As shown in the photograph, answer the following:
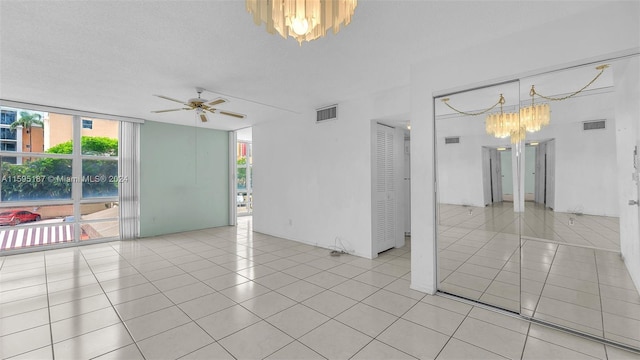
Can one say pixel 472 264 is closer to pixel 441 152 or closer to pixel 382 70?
pixel 441 152

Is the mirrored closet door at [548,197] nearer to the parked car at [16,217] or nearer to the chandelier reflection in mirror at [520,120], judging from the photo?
the chandelier reflection in mirror at [520,120]

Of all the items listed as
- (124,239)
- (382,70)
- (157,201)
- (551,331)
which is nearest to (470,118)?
(382,70)

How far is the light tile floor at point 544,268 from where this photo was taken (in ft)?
7.68

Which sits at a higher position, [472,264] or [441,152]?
[441,152]

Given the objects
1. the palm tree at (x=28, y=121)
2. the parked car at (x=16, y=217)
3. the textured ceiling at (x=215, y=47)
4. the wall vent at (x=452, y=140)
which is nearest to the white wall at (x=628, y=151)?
the textured ceiling at (x=215, y=47)

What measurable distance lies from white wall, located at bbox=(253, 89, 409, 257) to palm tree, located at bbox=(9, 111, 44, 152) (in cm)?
430

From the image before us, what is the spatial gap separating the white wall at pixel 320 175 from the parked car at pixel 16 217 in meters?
4.40

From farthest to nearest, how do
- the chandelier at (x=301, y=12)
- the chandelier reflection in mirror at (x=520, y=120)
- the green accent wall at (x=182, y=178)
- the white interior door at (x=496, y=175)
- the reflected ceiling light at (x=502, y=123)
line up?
the green accent wall at (x=182, y=178), the white interior door at (x=496, y=175), the reflected ceiling light at (x=502, y=123), the chandelier reflection in mirror at (x=520, y=120), the chandelier at (x=301, y=12)

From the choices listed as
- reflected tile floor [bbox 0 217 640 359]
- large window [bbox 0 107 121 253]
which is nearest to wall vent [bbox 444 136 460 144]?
reflected tile floor [bbox 0 217 640 359]

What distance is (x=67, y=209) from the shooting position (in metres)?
5.61

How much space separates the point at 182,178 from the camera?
702 centimetres

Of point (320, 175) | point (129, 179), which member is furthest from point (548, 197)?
point (129, 179)

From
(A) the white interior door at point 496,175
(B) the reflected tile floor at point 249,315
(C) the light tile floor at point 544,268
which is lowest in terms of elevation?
(B) the reflected tile floor at point 249,315

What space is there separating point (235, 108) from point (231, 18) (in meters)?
3.17
